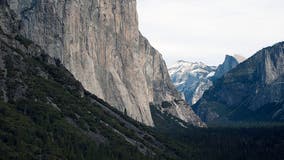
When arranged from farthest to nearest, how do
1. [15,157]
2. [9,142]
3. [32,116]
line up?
1. [32,116]
2. [9,142]
3. [15,157]

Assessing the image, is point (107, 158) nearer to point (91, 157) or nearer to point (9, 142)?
point (91, 157)

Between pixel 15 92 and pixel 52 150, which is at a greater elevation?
pixel 15 92

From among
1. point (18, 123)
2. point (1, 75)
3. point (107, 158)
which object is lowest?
point (107, 158)

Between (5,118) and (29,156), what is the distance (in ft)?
73.9

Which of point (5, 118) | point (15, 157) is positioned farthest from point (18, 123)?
point (15, 157)

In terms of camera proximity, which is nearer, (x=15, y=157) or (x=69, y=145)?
(x=15, y=157)

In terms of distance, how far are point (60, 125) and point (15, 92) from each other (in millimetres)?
17142

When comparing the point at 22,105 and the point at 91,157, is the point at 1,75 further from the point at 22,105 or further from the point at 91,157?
the point at 91,157

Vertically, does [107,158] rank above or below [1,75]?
below

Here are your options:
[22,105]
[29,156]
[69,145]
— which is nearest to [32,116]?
[22,105]

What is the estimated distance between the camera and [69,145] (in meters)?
178

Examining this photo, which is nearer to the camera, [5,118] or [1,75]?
[5,118]

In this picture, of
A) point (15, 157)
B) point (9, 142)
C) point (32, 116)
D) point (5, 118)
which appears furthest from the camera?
point (32, 116)

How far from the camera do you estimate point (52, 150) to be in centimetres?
16712
